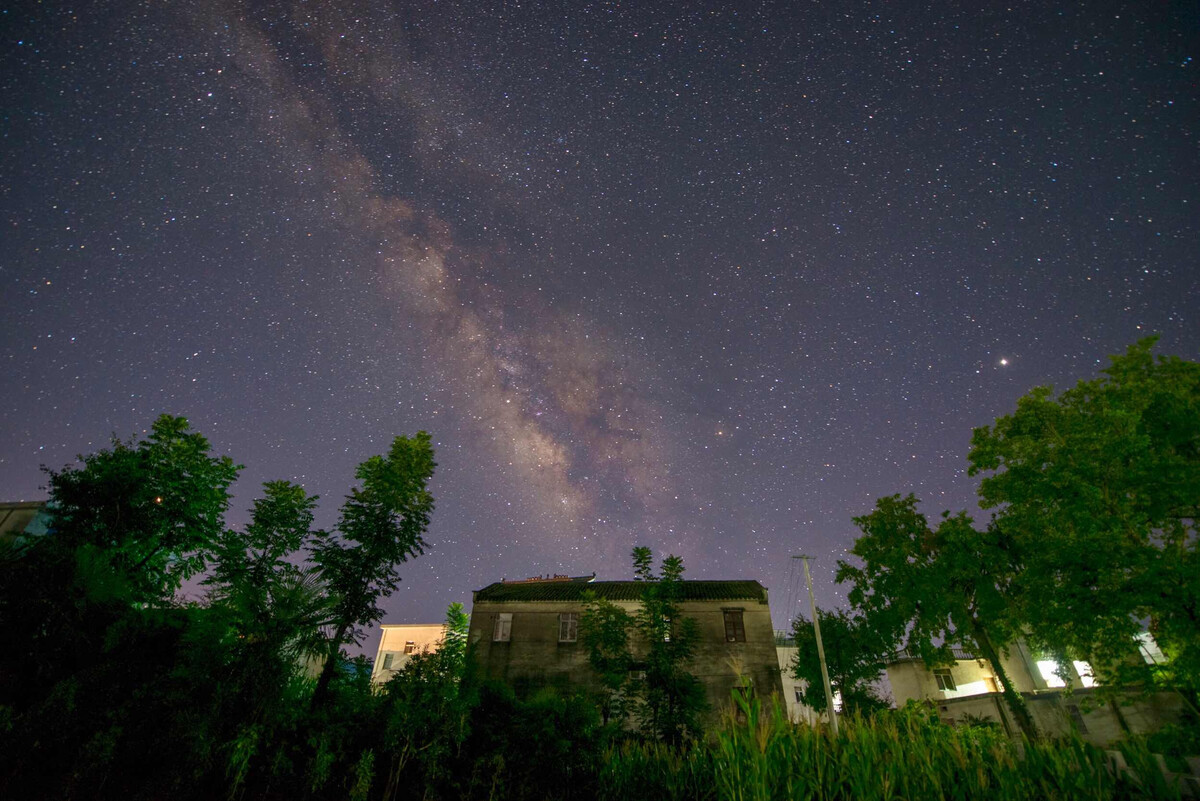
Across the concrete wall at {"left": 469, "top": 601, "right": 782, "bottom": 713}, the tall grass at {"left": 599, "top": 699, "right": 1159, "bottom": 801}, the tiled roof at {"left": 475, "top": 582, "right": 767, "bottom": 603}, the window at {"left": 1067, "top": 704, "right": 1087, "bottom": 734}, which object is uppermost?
the tiled roof at {"left": 475, "top": 582, "right": 767, "bottom": 603}

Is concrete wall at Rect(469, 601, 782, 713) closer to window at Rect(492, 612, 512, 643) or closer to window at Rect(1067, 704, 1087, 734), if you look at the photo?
window at Rect(492, 612, 512, 643)

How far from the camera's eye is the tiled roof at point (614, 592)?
29906 mm

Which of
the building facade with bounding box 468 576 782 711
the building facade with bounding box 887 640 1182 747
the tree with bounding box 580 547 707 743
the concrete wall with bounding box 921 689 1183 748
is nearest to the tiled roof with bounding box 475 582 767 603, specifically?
the building facade with bounding box 468 576 782 711

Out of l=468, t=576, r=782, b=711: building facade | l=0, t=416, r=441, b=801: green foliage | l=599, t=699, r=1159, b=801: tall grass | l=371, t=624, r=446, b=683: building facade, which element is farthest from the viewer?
l=371, t=624, r=446, b=683: building facade

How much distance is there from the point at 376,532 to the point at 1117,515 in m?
27.8

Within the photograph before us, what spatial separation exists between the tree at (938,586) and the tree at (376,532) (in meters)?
23.4

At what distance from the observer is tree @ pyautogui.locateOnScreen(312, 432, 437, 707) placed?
21344mm

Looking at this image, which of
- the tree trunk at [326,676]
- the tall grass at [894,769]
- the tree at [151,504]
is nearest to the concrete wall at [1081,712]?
the tall grass at [894,769]

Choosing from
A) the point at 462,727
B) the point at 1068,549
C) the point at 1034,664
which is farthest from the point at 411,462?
the point at 1034,664

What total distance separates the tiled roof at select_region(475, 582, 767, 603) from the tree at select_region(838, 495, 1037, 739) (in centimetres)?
724

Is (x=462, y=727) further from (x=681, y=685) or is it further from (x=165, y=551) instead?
(x=165, y=551)

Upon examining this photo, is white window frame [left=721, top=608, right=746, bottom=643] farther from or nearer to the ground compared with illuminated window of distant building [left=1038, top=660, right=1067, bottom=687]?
farther from the ground

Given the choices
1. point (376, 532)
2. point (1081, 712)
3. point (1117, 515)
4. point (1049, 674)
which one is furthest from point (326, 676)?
point (1049, 674)

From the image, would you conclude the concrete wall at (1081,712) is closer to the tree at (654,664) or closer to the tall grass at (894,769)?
the tree at (654,664)
